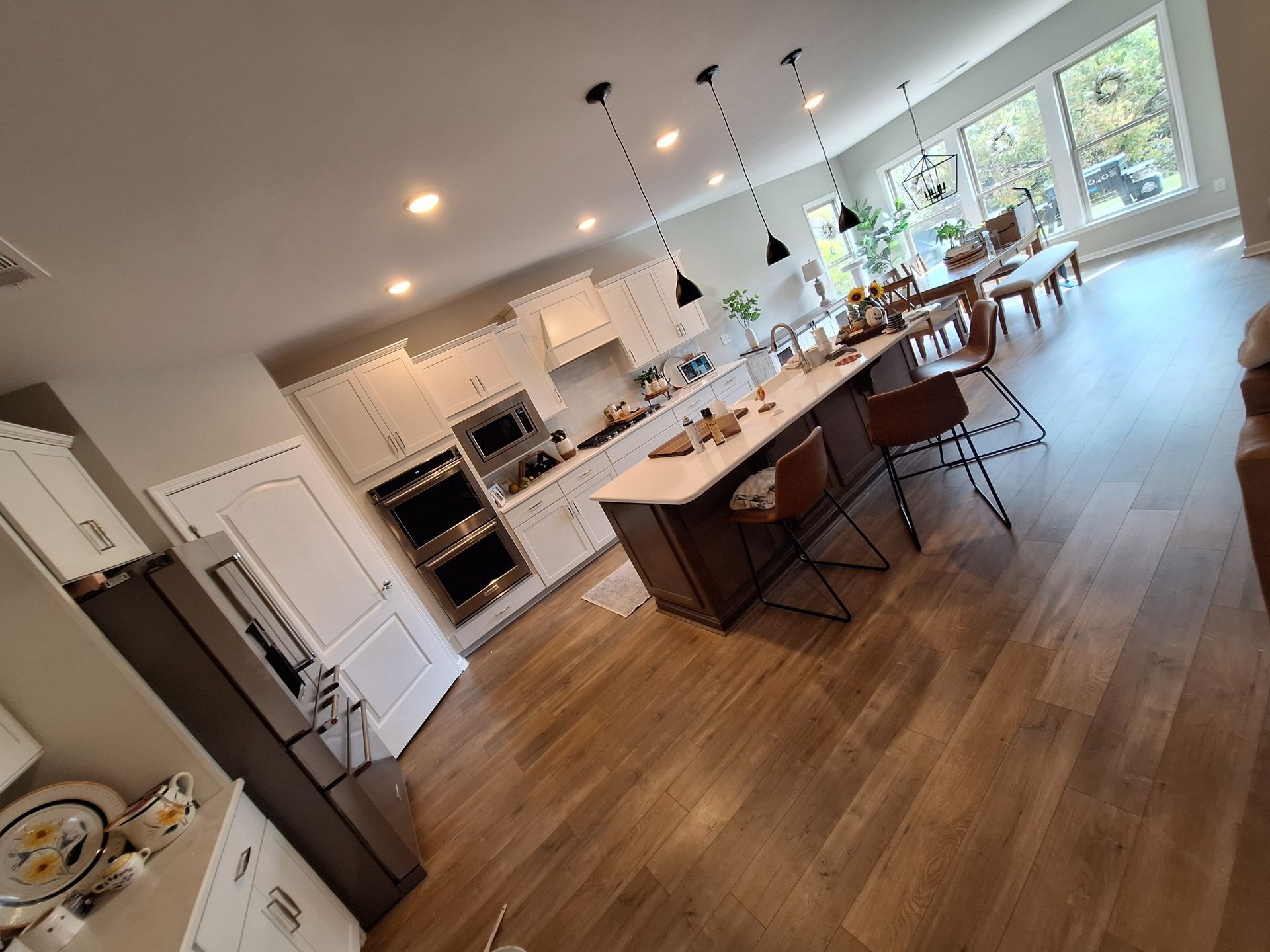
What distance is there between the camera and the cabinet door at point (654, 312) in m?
4.98

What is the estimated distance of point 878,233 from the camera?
754 cm

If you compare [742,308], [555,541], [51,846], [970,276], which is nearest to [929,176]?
[970,276]

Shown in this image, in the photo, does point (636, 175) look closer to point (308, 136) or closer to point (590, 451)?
point (590, 451)

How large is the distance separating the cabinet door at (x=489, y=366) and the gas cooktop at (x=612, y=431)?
36.2 inches

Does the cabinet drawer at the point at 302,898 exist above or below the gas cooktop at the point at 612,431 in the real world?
below

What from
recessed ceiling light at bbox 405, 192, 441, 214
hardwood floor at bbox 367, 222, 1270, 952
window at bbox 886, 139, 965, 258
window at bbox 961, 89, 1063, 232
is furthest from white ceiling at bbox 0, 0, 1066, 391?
window at bbox 886, 139, 965, 258

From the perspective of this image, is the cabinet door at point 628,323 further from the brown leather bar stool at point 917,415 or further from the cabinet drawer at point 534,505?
the brown leather bar stool at point 917,415

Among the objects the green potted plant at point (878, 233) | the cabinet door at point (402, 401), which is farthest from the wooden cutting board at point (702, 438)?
the green potted plant at point (878, 233)

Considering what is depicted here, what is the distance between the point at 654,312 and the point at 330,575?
3709 millimetres

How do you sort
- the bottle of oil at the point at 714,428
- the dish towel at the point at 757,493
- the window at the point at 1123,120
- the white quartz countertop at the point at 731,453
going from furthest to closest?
1. the window at the point at 1123,120
2. the bottle of oil at the point at 714,428
3. the dish towel at the point at 757,493
4. the white quartz countertop at the point at 731,453

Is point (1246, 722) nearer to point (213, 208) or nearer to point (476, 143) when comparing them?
point (476, 143)

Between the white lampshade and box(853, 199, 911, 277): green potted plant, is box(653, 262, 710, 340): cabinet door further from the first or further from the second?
box(853, 199, 911, 277): green potted plant

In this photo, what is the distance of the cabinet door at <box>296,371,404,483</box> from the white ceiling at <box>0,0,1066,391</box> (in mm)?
379

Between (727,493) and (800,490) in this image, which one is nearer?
(800,490)
